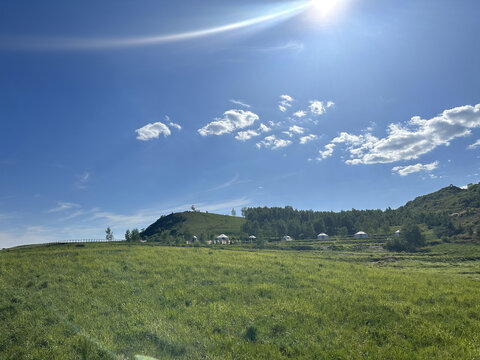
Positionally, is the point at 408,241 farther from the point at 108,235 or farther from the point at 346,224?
the point at 108,235

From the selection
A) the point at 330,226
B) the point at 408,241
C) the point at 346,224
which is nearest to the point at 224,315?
the point at 408,241

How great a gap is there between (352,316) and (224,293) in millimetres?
8139

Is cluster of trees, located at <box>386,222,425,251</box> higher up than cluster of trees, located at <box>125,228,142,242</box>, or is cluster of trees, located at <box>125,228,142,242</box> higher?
cluster of trees, located at <box>125,228,142,242</box>

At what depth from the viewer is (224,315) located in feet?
44.9

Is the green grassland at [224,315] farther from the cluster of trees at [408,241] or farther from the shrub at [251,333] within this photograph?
the cluster of trees at [408,241]

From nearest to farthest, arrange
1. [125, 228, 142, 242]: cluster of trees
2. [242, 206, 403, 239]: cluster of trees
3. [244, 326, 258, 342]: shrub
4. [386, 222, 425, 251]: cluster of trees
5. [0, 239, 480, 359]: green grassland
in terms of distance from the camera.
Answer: [0, 239, 480, 359]: green grassland → [244, 326, 258, 342]: shrub → [386, 222, 425, 251]: cluster of trees → [125, 228, 142, 242]: cluster of trees → [242, 206, 403, 239]: cluster of trees

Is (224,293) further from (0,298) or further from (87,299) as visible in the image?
(0,298)

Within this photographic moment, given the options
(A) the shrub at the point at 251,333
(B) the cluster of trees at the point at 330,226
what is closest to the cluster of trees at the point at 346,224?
(B) the cluster of trees at the point at 330,226

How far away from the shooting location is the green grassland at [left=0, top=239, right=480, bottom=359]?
34.4 ft

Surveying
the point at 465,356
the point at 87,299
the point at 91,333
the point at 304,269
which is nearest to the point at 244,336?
the point at 91,333

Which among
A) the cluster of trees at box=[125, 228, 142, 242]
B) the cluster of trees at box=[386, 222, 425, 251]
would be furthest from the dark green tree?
the cluster of trees at box=[386, 222, 425, 251]

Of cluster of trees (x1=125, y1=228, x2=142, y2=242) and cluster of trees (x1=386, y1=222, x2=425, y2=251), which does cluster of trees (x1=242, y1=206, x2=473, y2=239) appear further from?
cluster of trees (x1=125, y1=228, x2=142, y2=242)

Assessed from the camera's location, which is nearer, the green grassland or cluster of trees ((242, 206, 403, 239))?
the green grassland

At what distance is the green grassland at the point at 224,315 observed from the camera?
34.4 ft
